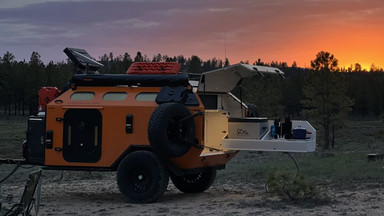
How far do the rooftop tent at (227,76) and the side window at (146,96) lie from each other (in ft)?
3.09

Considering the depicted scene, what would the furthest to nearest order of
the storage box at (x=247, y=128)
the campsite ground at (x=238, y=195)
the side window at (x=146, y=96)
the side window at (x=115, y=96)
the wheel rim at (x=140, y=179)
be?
the storage box at (x=247, y=128) < the side window at (x=115, y=96) < the side window at (x=146, y=96) < the wheel rim at (x=140, y=179) < the campsite ground at (x=238, y=195)

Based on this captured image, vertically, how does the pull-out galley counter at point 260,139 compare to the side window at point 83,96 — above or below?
below

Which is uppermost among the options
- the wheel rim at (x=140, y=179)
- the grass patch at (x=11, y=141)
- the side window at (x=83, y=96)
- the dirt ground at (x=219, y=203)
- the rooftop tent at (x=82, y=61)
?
the rooftop tent at (x=82, y=61)

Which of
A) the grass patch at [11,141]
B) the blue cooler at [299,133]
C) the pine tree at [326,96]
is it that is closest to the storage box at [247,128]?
the blue cooler at [299,133]

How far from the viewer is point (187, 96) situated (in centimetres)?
1114

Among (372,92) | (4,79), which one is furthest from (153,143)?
(372,92)

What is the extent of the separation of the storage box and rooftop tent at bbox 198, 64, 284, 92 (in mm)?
738

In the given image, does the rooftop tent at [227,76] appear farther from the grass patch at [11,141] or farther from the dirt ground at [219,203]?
the grass patch at [11,141]

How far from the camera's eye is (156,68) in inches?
461

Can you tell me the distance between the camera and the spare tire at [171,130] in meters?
10.3

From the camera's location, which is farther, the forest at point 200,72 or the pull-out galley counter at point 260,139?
the forest at point 200,72

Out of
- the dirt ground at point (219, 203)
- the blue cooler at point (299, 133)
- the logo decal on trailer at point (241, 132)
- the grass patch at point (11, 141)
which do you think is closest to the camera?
the dirt ground at point (219, 203)

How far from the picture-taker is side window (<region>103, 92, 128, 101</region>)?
1123 centimetres

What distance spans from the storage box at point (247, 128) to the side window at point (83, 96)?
9.73ft
